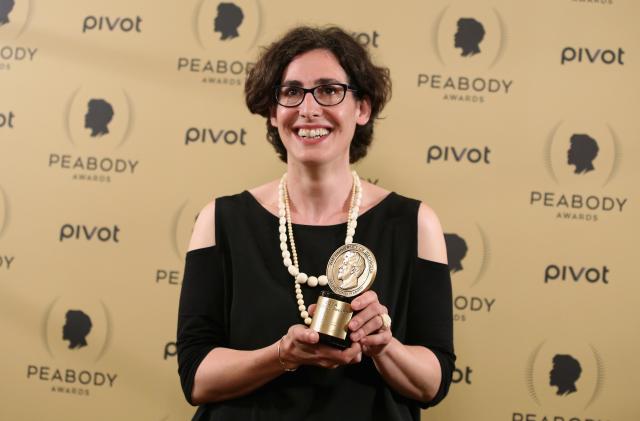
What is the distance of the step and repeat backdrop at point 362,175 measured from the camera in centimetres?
215

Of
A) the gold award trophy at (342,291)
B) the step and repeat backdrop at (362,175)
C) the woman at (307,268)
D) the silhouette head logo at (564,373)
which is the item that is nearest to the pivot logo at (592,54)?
the step and repeat backdrop at (362,175)

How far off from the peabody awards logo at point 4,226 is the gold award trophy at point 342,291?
1.49m

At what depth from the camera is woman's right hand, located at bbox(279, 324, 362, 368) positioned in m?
1.18

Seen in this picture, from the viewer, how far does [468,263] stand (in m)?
2.18

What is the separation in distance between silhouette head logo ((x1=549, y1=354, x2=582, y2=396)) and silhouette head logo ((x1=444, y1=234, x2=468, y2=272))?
433 millimetres

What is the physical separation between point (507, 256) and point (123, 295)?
128cm

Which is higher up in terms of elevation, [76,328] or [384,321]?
[384,321]

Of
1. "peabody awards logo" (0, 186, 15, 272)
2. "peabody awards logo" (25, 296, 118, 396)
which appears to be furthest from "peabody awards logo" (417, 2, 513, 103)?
"peabody awards logo" (0, 186, 15, 272)

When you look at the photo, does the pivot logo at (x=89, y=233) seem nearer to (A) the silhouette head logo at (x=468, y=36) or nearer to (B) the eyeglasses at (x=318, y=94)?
(B) the eyeglasses at (x=318, y=94)

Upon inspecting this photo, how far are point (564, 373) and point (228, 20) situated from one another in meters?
1.62

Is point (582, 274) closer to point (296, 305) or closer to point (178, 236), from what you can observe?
point (296, 305)

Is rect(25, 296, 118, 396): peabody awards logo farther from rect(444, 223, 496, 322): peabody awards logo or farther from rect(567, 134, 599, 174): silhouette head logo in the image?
rect(567, 134, 599, 174): silhouette head logo

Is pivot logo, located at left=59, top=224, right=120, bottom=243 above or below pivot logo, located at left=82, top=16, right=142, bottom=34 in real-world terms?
below

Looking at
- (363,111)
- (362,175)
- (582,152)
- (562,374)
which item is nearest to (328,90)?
(363,111)
